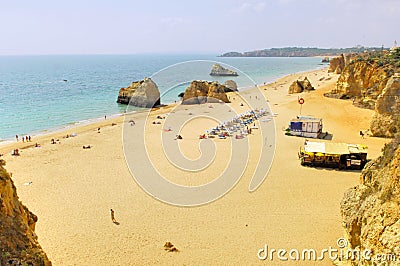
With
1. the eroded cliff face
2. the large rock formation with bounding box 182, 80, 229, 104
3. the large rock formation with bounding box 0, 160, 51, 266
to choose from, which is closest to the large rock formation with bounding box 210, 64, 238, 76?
the large rock formation with bounding box 182, 80, 229, 104

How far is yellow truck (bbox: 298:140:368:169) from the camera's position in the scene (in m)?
15.5

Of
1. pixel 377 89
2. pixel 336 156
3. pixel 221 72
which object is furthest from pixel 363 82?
pixel 221 72

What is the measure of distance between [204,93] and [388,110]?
72.9 ft

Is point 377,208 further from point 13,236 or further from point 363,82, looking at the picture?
point 363,82

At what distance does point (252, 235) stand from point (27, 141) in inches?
819

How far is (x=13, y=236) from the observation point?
545 centimetres

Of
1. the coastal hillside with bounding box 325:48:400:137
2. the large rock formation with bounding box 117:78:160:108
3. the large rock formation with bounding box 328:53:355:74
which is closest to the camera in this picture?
the coastal hillside with bounding box 325:48:400:137

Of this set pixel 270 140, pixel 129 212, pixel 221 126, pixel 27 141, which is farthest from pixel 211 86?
pixel 129 212

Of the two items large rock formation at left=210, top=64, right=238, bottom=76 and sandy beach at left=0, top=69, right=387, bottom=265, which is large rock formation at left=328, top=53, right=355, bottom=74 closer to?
large rock formation at left=210, top=64, right=238, bottom=76

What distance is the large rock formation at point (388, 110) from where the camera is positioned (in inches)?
788

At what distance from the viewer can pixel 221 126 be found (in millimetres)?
24625

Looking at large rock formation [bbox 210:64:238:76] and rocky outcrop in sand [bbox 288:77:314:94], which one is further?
large rock formation [bbox 210:64:238:76]

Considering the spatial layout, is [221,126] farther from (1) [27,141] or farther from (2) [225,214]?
(1) [27,141]

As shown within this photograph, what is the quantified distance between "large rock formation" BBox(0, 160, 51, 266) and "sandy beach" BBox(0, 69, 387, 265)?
379cm
